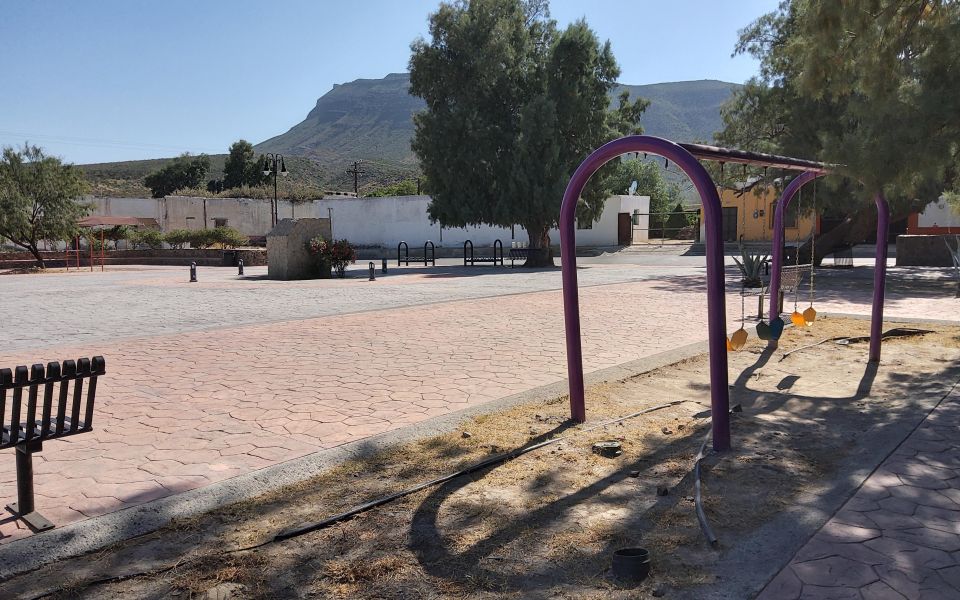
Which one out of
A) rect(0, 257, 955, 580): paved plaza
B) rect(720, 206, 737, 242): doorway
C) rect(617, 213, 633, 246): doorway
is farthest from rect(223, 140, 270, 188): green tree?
Result: rect(0, 257, 955, 580): paved plaza

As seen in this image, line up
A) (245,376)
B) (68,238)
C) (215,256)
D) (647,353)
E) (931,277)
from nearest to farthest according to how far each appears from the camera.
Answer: (245,376)
(647,353)
(931,277)
(68,238)
(215,256)

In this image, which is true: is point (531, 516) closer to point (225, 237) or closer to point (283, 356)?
point (283, 356)

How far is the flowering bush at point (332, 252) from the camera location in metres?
20.0

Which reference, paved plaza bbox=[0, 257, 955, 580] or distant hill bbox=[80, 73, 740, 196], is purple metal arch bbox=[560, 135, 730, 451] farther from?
→ distant hill bbox=[80, 73, 740, 196]

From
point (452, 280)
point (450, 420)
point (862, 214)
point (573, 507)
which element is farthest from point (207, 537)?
point (862, 214)

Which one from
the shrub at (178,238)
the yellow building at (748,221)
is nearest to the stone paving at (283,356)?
the shrub at (178,238)

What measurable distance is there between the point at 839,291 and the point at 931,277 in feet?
15.2

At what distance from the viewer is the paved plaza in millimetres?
4203

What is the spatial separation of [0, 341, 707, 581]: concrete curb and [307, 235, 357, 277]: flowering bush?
15449mm

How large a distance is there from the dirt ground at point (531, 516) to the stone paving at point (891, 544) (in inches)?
4.9

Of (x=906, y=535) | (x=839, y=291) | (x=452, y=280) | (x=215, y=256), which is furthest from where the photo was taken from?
(x=215, y=256)

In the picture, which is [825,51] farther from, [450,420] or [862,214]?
[862,214]

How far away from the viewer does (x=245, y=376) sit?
641cm

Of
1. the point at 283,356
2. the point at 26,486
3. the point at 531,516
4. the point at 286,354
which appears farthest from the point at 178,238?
the point at 531,516
